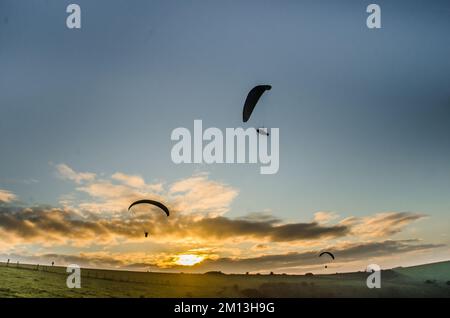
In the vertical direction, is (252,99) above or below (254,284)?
above

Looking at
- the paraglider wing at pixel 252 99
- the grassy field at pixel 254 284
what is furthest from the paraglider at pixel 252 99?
the grassy field at pixel 254 284

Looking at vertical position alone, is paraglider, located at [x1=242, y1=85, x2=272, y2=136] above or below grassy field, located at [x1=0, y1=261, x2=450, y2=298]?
above

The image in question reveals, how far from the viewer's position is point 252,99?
29281 mm

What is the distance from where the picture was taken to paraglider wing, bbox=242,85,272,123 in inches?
1123

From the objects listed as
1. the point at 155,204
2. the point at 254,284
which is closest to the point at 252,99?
the point at 155,204

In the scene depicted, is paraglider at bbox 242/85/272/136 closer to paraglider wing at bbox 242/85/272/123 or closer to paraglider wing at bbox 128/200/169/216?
paraglider wing at bbox 242/85/272/123

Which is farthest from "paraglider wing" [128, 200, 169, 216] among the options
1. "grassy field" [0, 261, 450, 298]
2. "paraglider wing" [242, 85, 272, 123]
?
"grassy field" [0, 261, 450, 298]

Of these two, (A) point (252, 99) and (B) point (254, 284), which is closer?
(A) point (252, 99)

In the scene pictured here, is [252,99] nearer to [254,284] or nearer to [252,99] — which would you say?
[252,99]
